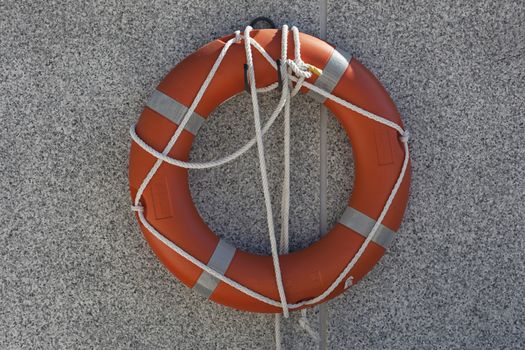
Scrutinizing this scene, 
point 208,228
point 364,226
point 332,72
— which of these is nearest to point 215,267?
point 208,228

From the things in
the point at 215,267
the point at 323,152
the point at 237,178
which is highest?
the point at 323,152

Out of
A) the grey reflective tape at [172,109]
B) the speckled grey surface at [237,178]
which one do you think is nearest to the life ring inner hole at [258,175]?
the speckled grey surface at [237,178]

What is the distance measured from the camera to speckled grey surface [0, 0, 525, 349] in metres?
1.59

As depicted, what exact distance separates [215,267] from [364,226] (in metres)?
0.34

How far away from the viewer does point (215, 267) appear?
1.50 m

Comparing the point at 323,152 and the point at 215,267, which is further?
the point at 323,152

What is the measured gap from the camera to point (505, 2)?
167 centimetres

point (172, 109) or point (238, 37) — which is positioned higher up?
point (238, 37)

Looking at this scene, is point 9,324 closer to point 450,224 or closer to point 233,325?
point 233,325

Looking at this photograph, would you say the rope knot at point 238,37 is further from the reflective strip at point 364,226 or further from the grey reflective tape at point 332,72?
the reflective strip at point 364,226

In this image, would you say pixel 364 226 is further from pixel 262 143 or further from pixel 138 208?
pixel 138 208

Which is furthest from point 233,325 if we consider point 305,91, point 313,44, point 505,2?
point 505,2

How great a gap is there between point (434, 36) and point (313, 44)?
0.34 meters

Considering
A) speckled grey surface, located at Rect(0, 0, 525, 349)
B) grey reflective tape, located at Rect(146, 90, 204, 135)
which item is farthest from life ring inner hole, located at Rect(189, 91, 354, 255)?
grey reflective tape, located at Rect(146, 90, 204, 135)
